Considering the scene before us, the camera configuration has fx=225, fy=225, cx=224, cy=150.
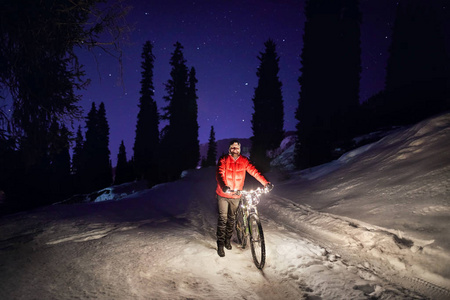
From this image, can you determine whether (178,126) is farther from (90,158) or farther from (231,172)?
(231,172)

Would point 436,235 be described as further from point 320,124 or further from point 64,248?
point 320,124

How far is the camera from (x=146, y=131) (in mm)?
37500

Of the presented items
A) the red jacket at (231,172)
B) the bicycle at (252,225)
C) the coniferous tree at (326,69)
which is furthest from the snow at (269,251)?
the coniferous tree at (326,69)

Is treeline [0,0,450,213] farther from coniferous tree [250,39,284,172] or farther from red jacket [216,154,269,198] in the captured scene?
red jacket [216,154,269,198]

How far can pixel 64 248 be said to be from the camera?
13.6 feet

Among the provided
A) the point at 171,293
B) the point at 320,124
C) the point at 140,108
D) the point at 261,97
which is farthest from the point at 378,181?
the point at 140,108

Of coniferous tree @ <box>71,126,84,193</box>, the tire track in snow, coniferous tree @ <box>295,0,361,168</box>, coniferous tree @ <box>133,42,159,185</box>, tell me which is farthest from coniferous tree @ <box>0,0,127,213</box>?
coniferous tree @ <box>71,126,84,193</box>

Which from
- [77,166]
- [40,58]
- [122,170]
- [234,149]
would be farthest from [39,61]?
[77,166]

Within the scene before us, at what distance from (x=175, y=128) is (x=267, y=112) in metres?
13.7

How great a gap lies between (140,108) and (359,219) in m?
37.5

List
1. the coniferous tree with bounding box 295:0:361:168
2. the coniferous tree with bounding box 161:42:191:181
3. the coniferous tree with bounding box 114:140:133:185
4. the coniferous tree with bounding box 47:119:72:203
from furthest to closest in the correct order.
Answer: the coniferous tree with bounding box 114:140:133:185 → the coniferous tree with bounding box 47:119:72:203 → the coniferous tree with bounding box 161:42:191:181 → the coniferous tree with bounding box 295:0:361:168

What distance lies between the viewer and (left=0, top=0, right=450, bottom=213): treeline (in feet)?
20.2

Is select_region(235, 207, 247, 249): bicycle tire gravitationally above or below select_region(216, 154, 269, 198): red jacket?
below

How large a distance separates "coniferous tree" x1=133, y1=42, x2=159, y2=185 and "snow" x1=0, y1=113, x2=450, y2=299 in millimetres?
30912
